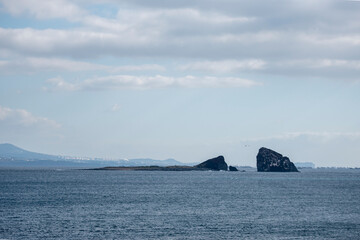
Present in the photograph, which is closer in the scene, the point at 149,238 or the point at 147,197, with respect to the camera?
the point at 149,238

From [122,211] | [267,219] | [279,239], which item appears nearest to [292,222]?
[267,219]

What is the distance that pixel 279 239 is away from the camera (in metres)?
64.6

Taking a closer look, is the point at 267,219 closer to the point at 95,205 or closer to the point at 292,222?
the point at 292,222

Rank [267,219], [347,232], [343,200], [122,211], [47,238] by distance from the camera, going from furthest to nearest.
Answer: [343,200] → [122,211] → [267,219] → [347,232] → [47,238]

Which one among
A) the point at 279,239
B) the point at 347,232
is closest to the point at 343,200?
the point at 347,232

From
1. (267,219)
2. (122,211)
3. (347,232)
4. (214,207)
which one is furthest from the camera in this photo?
(214,207)

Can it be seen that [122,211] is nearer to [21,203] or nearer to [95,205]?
[95,205]

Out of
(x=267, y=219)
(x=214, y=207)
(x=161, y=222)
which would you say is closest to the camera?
(x=161, y=222)

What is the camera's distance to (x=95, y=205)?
102 m

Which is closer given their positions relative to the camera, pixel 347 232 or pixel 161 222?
pixel 347 232

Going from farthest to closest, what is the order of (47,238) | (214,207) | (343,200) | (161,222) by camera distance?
1. (343,200)
2. (214,207)
3. (161,222)
4. (47,238)

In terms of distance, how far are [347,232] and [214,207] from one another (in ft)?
110

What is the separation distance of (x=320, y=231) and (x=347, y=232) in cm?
344

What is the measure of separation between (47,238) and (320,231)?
1395 inches
